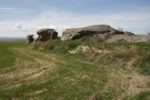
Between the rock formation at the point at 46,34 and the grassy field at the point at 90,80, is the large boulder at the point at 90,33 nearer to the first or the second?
the rock formation at the point at 46,34

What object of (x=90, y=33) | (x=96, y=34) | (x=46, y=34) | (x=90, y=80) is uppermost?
(x=90, y=33)

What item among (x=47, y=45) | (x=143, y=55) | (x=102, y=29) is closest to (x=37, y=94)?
(x=143, y=55)

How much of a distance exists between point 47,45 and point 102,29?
40.7 ft

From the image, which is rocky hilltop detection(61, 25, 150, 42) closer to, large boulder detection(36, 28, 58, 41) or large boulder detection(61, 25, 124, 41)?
large boulder detection(61, 25, 124, 41)

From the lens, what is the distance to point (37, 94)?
Result: 1558 centimetres

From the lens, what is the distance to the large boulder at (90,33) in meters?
51.1

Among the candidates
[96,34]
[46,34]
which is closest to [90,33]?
[96,34]

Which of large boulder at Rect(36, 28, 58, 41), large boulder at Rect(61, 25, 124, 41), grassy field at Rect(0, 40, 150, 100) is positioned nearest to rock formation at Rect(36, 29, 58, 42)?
large boulder at Rect(36, 28, 58, 41)

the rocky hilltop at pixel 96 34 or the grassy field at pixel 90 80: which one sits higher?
the rocky hilltop at pixel 96 34

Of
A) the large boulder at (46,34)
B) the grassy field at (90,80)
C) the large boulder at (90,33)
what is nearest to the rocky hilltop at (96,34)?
the large boulder at (90,33)

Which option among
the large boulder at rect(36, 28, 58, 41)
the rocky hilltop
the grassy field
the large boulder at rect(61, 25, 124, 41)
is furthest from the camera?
the large boulder at rect(36, 28, 58, 41)

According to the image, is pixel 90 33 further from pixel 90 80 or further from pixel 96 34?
pixel 90 80

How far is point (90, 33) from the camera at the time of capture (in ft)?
173

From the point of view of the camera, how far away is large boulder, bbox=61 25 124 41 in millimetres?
51094
